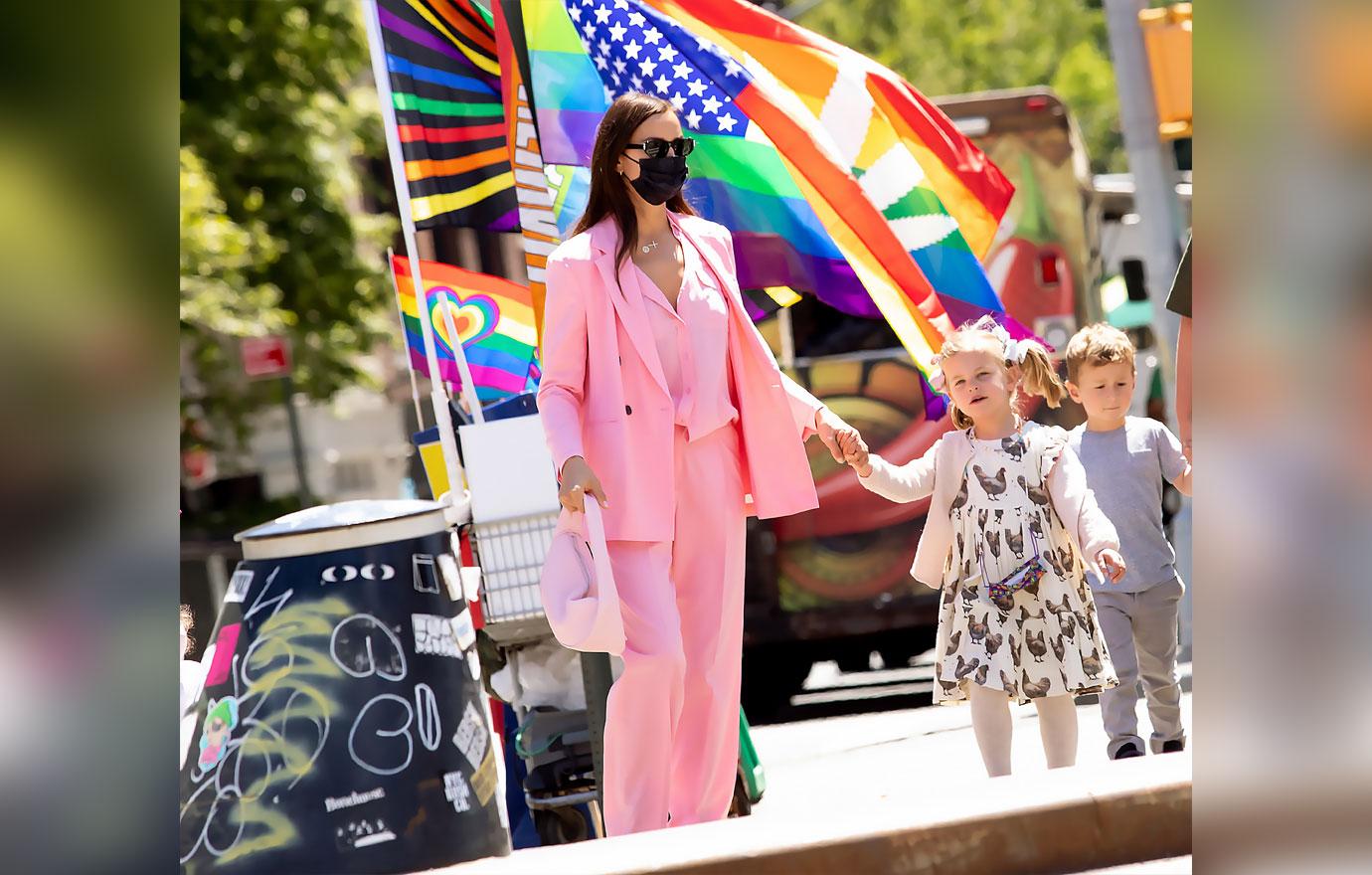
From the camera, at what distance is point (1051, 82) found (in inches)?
1558

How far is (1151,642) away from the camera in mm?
5188

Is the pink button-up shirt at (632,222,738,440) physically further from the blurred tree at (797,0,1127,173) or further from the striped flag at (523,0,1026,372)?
the blurred tree at (797,0,1127,173)

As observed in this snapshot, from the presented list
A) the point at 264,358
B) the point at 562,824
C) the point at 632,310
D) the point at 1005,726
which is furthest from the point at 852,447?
the point at 264,358

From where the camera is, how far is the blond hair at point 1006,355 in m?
4.65

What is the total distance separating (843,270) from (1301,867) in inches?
164

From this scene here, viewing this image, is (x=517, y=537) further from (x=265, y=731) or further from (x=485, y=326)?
(x=485, y=326)

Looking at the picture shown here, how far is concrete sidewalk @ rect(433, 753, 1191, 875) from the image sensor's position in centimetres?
372

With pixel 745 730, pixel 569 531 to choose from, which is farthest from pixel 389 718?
pixel 745 730

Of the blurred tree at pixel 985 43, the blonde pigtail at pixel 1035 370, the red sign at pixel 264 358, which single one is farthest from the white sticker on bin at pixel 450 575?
the blurred tree at pixel 985 43

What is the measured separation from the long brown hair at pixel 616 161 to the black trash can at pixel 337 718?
3.59 feet

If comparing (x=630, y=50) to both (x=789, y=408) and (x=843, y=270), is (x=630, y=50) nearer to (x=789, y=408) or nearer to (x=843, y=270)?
(x=843, y=270)

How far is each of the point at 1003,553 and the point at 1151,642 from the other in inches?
35.1

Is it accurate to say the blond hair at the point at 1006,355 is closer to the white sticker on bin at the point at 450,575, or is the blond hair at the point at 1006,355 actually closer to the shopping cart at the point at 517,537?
the shopping cart at the point at 517,537

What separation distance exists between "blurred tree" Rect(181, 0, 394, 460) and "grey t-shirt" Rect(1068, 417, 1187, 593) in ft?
46.0
